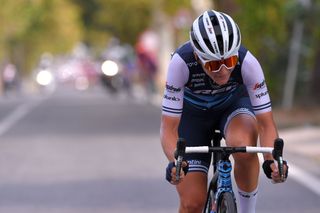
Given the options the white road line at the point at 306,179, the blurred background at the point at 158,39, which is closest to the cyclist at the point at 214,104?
the white road line at the point at 306,179

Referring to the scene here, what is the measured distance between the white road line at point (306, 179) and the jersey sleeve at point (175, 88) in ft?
19.2

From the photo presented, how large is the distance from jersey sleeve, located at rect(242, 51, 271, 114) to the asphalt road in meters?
4.28

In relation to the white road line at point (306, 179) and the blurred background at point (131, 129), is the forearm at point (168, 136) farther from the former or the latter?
the white road line at point (306, 179)

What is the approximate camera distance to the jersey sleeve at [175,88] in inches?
313

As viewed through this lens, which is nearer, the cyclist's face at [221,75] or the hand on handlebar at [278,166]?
the hand on handlebar at [278,166]

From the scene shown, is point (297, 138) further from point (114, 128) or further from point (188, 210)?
point (188, 210)

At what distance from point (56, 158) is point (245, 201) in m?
10.1

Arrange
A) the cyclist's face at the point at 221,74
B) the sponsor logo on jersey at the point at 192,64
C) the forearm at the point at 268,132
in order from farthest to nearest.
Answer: the sponsor logo on jersey at the point at 192,64
the forearm at the point at 268,132
the cyclist's face at the point at 221,74

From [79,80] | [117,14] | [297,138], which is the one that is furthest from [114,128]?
[79,80]

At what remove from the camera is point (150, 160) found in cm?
1770

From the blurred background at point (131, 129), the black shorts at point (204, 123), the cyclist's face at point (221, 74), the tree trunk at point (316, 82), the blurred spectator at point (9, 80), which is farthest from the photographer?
the blurred spectator at point (9, 80)

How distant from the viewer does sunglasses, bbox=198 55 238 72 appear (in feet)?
24.8

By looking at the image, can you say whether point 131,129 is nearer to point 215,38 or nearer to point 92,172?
point 92,172

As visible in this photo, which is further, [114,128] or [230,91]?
[114,128]
